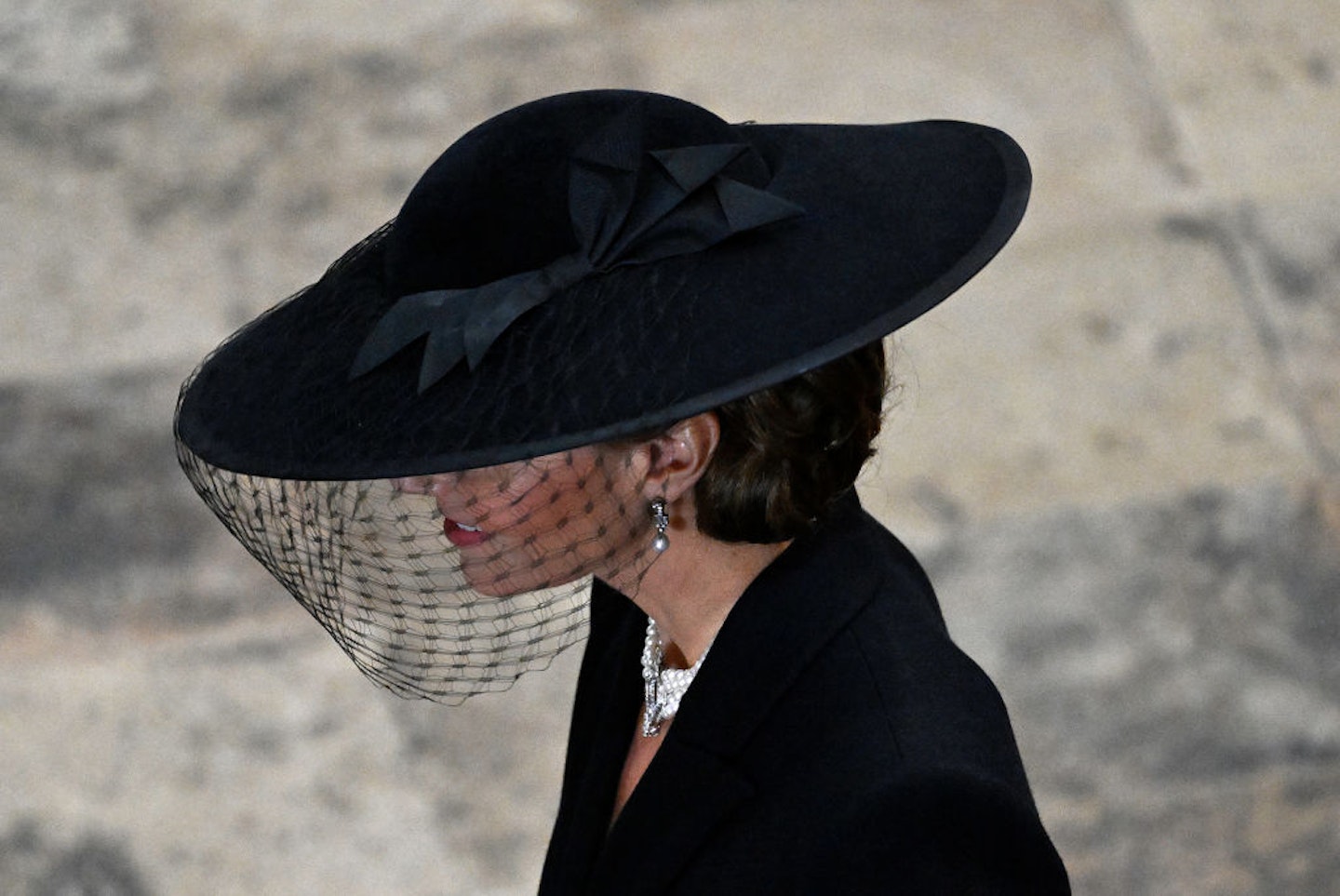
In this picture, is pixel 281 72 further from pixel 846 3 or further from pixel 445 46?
pixel 846 3

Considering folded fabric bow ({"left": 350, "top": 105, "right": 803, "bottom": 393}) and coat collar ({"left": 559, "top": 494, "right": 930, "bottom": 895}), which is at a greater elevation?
folded fabric bow ({"left": 350, "top": 105, "right": 803, "bottom": 393})

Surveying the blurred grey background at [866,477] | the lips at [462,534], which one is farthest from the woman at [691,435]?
the blurred grey background at [866,477]

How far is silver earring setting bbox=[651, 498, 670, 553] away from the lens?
1463 mm

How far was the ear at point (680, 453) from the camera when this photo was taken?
4.60 ft

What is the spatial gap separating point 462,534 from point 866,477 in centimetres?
221

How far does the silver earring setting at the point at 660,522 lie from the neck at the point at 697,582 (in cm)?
4

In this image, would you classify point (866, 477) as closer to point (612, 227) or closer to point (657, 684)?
point (657, 684)

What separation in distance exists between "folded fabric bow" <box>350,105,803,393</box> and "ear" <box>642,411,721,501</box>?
6.6 inches

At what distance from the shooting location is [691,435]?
4.63 feet

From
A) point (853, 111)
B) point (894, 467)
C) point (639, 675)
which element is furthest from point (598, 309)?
point (853, 111)

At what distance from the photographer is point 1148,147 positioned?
4.24 meters

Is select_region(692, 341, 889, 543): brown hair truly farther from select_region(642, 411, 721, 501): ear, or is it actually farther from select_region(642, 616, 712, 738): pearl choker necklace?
select_region(642, 616, 712, 738): pearl choker necklace

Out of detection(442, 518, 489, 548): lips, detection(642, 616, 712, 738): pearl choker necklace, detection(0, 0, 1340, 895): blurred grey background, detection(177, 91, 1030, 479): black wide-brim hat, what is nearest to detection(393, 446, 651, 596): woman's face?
detection(442, 518, 489, 548): lips

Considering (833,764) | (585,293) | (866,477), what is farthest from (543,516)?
(866,477)
